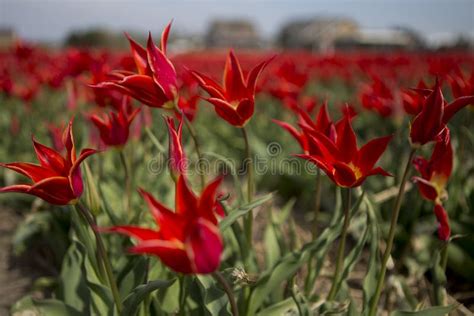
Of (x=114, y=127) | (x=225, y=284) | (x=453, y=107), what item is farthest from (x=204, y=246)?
(x=114, y=127)

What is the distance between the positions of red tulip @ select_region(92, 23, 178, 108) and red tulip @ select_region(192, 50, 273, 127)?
0.09 meters

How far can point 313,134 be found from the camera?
115 cm

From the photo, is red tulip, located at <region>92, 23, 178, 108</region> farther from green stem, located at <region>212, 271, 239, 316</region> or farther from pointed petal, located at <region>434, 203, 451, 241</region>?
pointed petal, located at <region>434, 203, 451, 241</region>

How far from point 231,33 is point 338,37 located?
2528 cm

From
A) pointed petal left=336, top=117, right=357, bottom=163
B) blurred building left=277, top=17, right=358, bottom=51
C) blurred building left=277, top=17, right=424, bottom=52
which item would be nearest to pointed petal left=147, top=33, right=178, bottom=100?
pointed petal left=336, top=117, right=357, bottom=163

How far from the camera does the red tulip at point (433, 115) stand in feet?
3.43

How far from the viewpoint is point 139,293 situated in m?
1.09

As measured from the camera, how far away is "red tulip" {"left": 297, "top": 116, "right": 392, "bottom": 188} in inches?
44.1

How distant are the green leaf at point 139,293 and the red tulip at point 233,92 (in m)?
0.53

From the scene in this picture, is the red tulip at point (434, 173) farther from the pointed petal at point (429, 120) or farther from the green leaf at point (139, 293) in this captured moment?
the green leaf at point (139, 293)

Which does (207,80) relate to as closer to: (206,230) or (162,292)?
(206,230)

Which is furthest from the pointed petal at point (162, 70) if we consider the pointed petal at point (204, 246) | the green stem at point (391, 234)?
the green stem at point (391, 234)

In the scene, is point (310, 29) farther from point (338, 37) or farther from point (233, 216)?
point (233, 216)

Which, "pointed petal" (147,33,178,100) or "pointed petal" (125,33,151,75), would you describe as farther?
"pointed petal" (125,33,151,75)
